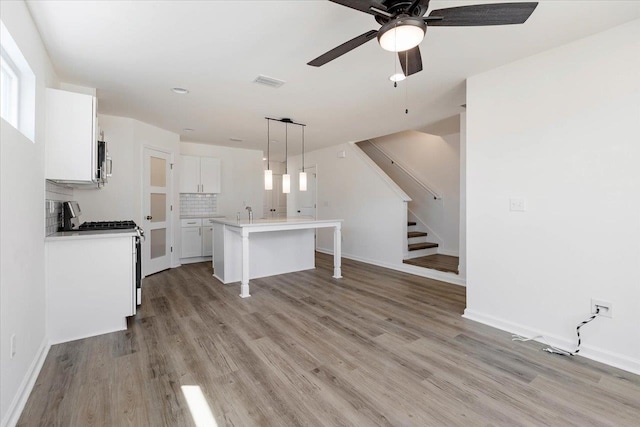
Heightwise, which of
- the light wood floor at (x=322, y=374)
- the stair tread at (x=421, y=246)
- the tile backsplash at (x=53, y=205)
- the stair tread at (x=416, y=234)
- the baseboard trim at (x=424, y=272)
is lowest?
the light wood floor at (x=322, y=374)

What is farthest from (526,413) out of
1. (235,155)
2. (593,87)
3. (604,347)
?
(235,155)

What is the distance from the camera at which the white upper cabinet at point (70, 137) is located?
8.27 ft

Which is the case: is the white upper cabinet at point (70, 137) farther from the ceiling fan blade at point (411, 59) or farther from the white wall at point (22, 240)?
the ceiling fan blade at point (411, 59)

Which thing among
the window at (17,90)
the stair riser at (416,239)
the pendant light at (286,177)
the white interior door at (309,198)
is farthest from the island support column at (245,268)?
the white interior door at (309,198)

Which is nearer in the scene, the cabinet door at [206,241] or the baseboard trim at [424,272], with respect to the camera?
the baseboard trim at [424,272]

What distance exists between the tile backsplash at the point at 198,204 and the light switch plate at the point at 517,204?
5.48 meters

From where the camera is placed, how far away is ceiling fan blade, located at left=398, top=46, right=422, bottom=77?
1.83m

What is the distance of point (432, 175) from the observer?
6.30 meters

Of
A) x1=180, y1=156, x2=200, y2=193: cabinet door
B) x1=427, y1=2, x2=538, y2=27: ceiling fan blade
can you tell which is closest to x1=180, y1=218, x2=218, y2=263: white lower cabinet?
x1=180, y1=156, x2=200, y2=193: cabinet door

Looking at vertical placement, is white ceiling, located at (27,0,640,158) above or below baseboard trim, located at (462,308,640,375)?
above

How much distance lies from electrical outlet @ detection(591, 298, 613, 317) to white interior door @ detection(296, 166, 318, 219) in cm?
552

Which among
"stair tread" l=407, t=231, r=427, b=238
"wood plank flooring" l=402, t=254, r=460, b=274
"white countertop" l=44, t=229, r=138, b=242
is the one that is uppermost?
"white countertop" l=44, t=229, r=138, b=242

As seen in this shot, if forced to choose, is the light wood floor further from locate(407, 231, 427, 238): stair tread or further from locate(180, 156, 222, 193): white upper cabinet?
locate(180, 156, 222, 193): white upper cabinet

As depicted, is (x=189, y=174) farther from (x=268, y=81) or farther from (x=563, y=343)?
(x=563, y=343)
